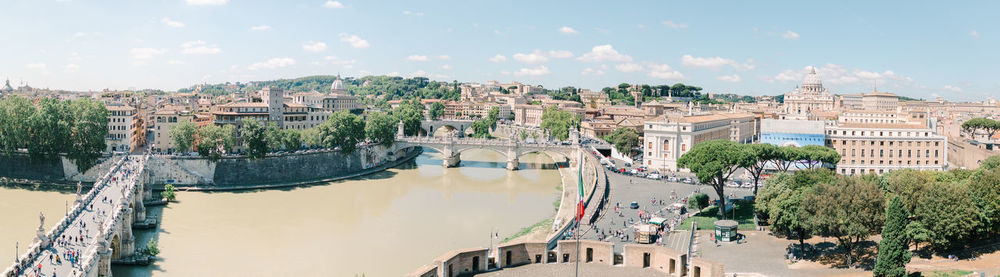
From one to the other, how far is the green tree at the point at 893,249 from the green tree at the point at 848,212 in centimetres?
132

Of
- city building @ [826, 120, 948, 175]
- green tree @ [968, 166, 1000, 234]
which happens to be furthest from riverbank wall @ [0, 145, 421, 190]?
green tree @ [968, 166, 1000, 234]

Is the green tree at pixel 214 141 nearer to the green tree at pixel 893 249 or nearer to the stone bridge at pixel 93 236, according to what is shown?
the stone bridge at pixel 93 236

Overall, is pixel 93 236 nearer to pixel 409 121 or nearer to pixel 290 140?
pixel 290 140

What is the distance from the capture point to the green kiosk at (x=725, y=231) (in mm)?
19172

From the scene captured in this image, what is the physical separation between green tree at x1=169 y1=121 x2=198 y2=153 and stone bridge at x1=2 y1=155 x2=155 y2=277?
20.2 ft

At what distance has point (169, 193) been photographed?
2806 cm

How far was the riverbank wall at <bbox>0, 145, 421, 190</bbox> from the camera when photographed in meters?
31.6

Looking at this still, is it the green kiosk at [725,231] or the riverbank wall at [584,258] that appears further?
the green kiosk at [725,231]

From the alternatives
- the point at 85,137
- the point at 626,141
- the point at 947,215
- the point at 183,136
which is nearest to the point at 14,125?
the point at 85,137

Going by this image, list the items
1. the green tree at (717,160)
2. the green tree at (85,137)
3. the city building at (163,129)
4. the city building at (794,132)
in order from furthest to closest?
the city building at (163,129) < the city building at (794,132) < the green tree at (85,137) < the green tree at (717,160)

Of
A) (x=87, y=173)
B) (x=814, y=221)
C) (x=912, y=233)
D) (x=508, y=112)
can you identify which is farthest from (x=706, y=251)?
(x=508, y=112)

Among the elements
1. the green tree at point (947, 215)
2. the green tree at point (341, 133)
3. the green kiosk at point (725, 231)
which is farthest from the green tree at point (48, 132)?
the green tree at point (947, 215)

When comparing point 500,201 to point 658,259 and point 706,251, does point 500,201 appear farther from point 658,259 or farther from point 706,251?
point 658,259

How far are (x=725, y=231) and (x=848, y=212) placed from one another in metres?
3.66
